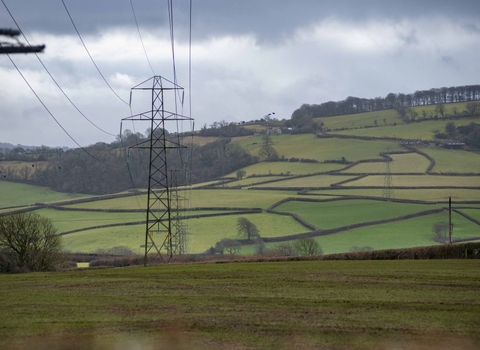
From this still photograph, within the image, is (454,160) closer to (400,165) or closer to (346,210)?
(400,165)

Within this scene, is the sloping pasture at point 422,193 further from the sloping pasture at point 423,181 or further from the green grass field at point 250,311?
the green grass field at point 250,311

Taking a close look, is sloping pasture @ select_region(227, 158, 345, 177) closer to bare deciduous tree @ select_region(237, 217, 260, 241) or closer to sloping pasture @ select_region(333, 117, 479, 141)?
sloping pasture @ select_region(333, 117, 479, 141)

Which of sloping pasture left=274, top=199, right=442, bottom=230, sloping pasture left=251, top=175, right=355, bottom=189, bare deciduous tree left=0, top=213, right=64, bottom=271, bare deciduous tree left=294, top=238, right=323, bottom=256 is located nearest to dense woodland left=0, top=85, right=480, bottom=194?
sloping pasture left=251, top=175, right=355, bottom=189

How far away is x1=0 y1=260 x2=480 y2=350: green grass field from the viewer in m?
20.2

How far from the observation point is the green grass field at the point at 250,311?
20203 millimetres

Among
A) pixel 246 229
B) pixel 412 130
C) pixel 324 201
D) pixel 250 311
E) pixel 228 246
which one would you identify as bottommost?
pixel 228 246

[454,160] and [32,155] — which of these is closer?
[454,160]

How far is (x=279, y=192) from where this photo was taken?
121 metres

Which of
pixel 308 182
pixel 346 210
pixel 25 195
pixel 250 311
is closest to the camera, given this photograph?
pixel 250 311

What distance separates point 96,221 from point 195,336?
88.0 m

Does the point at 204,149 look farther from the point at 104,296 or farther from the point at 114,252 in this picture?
the point at 104,296

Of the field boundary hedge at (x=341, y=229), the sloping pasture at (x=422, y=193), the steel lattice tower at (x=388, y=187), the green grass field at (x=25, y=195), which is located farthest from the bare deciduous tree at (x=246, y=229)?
the green grass field at (x=25, y=195)

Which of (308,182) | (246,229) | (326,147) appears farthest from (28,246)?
(326,147)

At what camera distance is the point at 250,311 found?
2508cm
